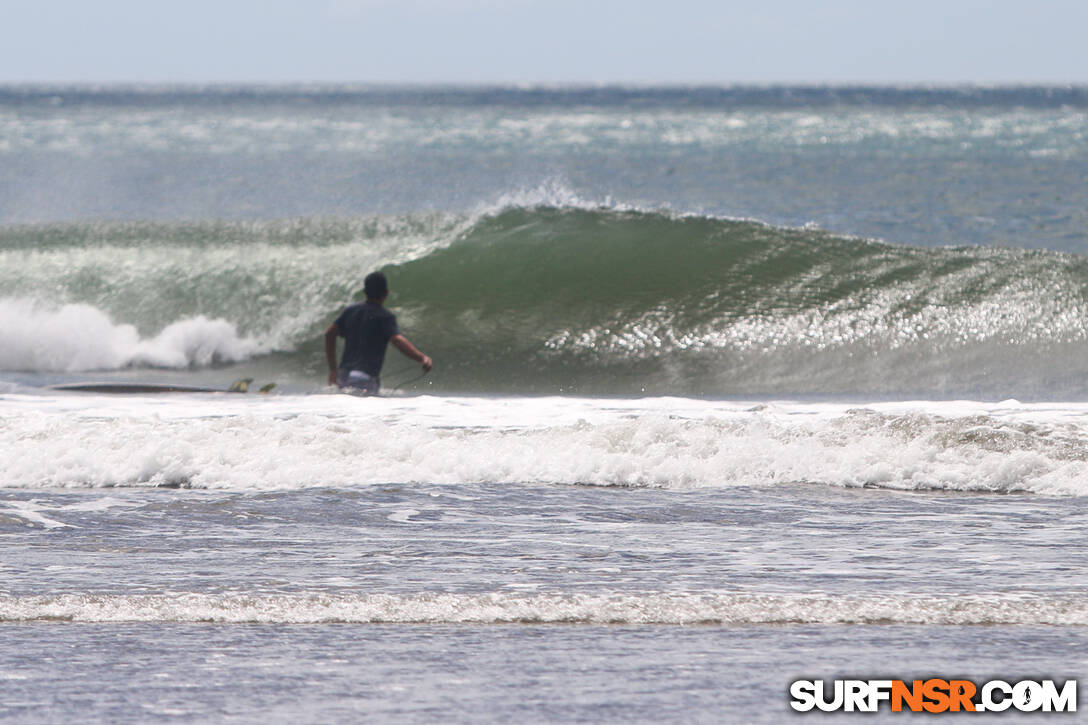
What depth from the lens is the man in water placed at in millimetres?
9266

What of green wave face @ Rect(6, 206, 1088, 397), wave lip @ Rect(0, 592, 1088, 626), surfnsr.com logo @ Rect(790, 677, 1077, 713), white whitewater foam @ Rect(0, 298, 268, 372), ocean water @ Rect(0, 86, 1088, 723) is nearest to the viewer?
surfnsr.com logo @ Rect(790, 677, 1077, 713)

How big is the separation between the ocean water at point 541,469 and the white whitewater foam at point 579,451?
24 mm

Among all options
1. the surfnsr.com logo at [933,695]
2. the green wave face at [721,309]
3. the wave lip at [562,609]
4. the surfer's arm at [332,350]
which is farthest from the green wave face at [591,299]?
the surfnsr.com logo at [933,695]

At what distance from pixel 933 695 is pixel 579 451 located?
12.6ft

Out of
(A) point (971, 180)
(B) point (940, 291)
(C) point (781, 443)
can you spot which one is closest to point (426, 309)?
(B) point (940, 291)

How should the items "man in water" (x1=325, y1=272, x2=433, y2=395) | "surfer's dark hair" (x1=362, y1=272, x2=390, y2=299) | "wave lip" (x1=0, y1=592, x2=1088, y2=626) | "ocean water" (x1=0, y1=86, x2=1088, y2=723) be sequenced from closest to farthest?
1. "ocean water" (x1=0, y1=86, x2=1088, y2=723)
2. "wave lip" (x1=0, y1=592, x2=1088, y2=626)
3. "man in water" (x1=325, y1=272, x2=433, y2=395)
4. "surfer's dark hair" (x1=362, y1=272, x2=390, y2=299)

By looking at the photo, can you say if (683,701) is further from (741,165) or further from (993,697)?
(741,165)

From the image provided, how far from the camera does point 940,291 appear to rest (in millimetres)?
13727

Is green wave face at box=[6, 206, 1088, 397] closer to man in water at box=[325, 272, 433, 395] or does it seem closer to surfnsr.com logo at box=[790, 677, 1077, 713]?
man in water at box=[325, 272, 433, 395]

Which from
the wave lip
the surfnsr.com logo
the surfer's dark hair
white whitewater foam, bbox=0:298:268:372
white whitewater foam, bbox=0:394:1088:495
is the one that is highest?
the surfer's dark hair

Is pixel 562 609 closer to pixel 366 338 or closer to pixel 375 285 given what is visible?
pixel 366 338

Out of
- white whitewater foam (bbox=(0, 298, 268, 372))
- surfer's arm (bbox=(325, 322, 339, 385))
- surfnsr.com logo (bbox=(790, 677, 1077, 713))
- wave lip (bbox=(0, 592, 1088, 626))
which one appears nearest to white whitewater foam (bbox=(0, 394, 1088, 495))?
surfer's arm (bbox=(325, 322, 339, 385))

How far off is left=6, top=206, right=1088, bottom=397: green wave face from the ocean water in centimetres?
5

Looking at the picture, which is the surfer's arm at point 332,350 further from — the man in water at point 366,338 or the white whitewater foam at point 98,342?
the white whitewater foam at point 98,342
